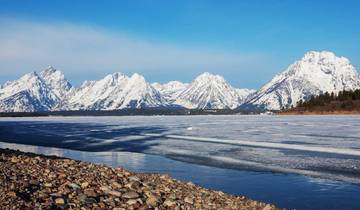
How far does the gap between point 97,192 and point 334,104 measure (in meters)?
140

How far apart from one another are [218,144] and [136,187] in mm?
19767

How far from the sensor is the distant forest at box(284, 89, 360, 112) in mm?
133975

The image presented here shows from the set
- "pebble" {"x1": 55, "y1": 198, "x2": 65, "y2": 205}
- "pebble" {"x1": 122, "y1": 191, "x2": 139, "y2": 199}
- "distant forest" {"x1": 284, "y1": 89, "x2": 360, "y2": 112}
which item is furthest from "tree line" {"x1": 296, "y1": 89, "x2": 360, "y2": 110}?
"pebble" {"x1": 55, "y1": 198, "x2": 65, "y2": 205}

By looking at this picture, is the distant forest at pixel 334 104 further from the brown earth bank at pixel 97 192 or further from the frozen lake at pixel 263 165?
the brown earth bank at pixel 97 192

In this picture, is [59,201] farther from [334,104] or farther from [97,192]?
[334,104]

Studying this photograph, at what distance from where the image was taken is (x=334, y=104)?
471ft

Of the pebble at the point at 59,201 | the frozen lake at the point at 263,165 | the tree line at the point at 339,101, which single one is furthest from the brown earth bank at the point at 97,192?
the tree line at the point at 339,101

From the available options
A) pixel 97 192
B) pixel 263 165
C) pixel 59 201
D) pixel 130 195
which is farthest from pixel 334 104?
pixel 59 201

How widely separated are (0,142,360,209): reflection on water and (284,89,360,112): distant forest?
4509 inches

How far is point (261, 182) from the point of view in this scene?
59.9 feet

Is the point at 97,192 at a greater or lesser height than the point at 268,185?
greater

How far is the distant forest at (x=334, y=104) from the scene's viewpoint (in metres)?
134

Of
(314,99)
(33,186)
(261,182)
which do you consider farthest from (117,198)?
(314,99)

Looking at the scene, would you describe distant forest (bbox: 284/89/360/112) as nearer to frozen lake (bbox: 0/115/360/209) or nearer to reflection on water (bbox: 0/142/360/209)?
frozen lake (bbox: 0/115/360/209)
